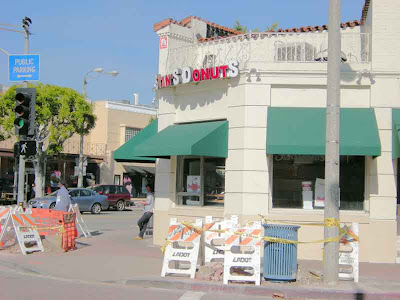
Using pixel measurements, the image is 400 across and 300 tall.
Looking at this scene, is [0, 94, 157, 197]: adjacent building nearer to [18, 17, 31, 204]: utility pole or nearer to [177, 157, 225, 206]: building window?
[18, 17, 31, 204]: utility pole

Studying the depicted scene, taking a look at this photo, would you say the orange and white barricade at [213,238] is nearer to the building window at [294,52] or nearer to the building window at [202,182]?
the building window at [202,182]

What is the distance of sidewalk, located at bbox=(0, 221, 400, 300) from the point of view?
917 centimetres

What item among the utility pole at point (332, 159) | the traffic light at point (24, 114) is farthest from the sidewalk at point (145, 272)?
the traffic light at point (24, 114)

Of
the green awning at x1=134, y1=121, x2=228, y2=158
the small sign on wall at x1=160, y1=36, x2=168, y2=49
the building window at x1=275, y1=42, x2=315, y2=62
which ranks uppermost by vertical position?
the small sign on wall at x1=160, y1=36, x2=168, y2=49

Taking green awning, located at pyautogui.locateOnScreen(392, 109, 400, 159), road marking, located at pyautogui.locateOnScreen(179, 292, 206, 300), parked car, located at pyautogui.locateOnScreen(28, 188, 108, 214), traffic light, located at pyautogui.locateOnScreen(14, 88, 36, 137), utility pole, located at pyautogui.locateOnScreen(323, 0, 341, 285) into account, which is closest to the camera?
road marking, located at pyautogui.locateOnScreen(179, 292, 206, 300)

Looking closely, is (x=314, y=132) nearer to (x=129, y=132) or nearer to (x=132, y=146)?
(x=132, y=146)

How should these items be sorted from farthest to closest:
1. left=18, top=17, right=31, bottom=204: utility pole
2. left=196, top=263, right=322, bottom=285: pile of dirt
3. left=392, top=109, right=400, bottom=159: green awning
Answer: left=18, top=17, right=31, bottom=204: utility pole
left=392, top=109, right=400, bottom=159: green awning
left=196, top=263, right=322, bottom=285: pile of dirt

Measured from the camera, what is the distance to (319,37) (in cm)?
1452

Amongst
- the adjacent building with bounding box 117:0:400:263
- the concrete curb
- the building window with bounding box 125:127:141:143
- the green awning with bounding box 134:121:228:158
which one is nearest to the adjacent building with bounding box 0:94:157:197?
the building window with bounding box 125:127:141:143

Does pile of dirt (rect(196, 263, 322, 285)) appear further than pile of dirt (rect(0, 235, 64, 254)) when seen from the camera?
No

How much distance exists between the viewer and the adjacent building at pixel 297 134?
13.0m

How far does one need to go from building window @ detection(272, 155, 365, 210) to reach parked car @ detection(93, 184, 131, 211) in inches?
882

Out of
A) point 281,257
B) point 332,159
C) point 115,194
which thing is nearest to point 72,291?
point 281,257

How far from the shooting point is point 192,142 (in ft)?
43.3
